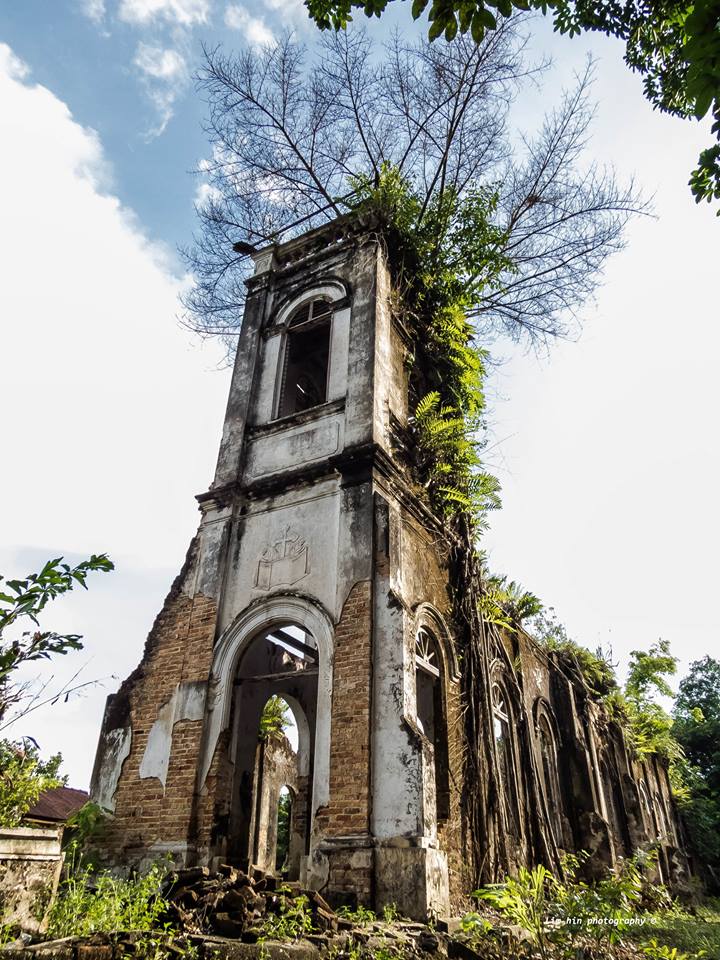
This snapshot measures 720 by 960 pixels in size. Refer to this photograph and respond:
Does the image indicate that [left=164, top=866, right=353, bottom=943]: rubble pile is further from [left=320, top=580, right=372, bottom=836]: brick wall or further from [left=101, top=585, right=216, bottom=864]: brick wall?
[left=101, top=585, right=216, bottom=864]: brick wall

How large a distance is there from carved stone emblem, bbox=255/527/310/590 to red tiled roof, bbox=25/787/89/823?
999cm

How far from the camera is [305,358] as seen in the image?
11930 mm

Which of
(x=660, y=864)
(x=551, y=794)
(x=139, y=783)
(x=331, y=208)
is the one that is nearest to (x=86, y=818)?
(x=139, y=783)

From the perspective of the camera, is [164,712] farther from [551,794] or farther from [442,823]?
[551,794]

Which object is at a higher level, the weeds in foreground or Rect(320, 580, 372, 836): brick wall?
Rect(320, 580, 372, 836): brick wall

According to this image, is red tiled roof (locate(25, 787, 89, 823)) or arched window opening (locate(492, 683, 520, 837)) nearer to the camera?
arched window opening (locate(492, 683, 520, 837))

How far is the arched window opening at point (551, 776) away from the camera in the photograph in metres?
12.3

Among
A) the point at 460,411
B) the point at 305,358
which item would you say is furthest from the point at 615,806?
the point at 305,358

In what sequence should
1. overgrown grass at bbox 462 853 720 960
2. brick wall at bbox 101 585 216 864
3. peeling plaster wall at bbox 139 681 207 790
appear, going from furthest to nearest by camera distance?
peeling plaster wall at bbox 139 681 207 790
brick wall at bbox 101 585 216 864
overgrown grass at bbox 462 853 720 960

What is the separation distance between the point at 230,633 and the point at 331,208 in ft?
27.5

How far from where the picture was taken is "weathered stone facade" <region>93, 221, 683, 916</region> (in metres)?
6.75

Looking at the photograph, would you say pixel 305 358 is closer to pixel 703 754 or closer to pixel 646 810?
pixel 646 810

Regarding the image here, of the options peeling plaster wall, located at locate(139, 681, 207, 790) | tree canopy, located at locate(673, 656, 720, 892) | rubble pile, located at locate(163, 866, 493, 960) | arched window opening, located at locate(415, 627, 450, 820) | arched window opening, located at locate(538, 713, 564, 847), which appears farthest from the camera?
tree canopy, located at locate(673, 656, 720, 892)

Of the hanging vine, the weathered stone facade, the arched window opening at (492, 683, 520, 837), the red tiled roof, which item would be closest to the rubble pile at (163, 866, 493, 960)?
the weathered stone facade
